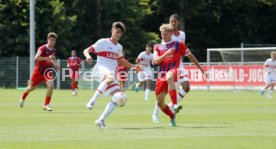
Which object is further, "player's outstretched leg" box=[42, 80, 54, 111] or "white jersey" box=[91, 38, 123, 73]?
"player's outstretched leg" box=[42, 80, 54, 111]

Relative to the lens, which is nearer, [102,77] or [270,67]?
[102,77]

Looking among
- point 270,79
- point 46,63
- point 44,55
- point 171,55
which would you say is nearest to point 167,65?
point 171,55

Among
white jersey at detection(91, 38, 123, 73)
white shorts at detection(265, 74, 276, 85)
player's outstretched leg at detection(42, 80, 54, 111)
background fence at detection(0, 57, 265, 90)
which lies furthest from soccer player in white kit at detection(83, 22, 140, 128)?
background fence at detection(0, 57, 265, 90)

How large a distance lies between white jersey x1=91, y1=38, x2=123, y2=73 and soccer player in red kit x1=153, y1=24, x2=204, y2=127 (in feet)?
2.77

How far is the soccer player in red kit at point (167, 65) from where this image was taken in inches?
621

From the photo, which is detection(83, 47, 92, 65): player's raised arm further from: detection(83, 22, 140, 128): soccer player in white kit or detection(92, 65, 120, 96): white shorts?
detection(92, 65, 120, 96): white shorts

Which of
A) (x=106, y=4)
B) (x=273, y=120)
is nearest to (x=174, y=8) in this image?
(x=106, y=4)

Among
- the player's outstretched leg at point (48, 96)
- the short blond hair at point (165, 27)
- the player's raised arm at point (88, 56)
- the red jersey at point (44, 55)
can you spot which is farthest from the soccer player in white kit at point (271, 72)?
the player's raised arm at point (88, 56)

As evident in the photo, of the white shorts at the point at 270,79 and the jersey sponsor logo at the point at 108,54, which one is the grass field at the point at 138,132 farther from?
the white shorts at the point at 270,79

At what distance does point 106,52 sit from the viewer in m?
16.1

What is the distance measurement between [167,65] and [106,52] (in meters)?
1.30

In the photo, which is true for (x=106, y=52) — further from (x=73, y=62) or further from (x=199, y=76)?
(x=199, y=76)

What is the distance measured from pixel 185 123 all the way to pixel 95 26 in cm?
4634

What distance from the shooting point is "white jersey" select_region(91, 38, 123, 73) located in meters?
16.1
